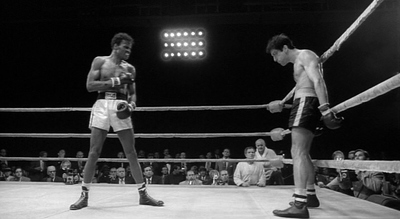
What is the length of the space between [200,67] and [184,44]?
1.10 meters

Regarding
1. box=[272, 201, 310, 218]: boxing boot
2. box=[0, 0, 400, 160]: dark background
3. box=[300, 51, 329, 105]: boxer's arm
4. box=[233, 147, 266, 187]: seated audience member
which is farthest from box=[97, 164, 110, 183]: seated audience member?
box=[300, 51, 329, 105]: boxer's arm

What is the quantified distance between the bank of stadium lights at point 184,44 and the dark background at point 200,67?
1.26 feet

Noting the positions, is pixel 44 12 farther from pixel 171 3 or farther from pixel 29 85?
pixel 171 3

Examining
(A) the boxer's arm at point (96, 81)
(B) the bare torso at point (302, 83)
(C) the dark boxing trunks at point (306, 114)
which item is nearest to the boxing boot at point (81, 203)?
(A) the boxer's arm at point (96, 81)

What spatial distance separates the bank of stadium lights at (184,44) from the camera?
280 inches

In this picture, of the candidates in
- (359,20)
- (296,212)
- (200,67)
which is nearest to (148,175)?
(200,67)

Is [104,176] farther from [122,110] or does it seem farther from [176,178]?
[122,110]

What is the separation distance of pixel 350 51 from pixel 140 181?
22.5 feet

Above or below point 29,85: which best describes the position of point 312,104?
below

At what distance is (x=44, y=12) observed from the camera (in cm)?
752

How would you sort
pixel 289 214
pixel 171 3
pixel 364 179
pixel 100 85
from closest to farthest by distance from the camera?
pixel 289 214 < pixel 100 85 < pixel 364 179 < pixel 171 3

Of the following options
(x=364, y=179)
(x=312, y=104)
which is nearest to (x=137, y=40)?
(x=364, y=179)

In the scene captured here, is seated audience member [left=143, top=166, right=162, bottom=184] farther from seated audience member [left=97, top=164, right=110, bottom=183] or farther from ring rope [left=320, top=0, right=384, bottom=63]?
ring rope [left=320, top=0, right=384, bottom=63]

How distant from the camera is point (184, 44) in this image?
724 cm
